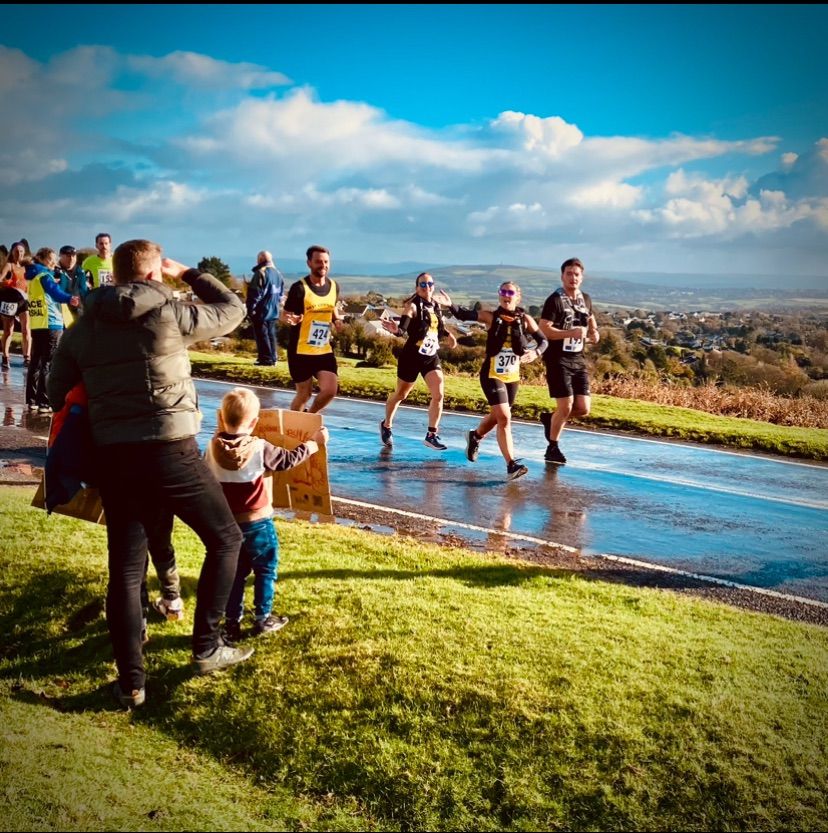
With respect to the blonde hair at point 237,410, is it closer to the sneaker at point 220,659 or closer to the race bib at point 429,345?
the sneaker at point 220,659

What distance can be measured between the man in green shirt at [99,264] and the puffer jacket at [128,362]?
10.5 metres

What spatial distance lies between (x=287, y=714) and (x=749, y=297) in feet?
387

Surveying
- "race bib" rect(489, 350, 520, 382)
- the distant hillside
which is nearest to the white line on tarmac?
"race bib" rect(489, 350, 520, 382)

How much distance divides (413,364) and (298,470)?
19.5 ft

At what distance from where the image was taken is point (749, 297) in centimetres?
11219

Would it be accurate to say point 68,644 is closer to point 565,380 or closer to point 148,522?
point 148,522

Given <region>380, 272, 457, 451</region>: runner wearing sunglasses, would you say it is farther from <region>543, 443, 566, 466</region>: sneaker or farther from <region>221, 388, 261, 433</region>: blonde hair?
<region>221, 388, 261, 433</region>: blonde hair

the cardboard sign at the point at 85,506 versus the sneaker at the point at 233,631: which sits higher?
the cardboard sign at the point at 85,506

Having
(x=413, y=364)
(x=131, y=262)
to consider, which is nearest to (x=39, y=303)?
(x=413, y=364)

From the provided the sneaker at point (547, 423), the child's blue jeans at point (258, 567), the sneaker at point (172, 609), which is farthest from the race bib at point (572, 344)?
the sneaker at point (172, 609)

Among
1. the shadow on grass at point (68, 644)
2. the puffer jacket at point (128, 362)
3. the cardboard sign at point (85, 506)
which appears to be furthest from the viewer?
the cardboard sign at point (85, 506)

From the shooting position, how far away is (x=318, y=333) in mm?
10648

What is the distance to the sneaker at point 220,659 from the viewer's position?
4.68 m

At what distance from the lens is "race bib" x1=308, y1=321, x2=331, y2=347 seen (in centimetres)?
1062
